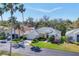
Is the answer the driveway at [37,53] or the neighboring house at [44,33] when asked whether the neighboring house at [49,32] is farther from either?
the driveway at [37,53]

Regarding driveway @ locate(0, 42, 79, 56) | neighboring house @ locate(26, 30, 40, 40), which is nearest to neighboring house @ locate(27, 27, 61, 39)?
neighboring house @ locate(26, 30, 40, 40)

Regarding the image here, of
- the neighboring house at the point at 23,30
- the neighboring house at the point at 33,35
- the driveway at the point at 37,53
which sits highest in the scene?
the neighboring house at the point at 23,30

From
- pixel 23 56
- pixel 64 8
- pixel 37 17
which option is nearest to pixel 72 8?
pixel 64 8

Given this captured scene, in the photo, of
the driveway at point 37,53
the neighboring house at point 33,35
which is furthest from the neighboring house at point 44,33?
the driveway at point 37,53

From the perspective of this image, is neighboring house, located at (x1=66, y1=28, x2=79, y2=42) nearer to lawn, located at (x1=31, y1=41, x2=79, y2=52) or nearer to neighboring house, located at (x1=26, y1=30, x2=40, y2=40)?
lawn, located at (x1=31, y1=41, x2=79, y2=52)

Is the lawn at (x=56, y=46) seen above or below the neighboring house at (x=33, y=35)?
below

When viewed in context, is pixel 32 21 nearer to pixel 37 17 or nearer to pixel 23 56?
pixel 37 17

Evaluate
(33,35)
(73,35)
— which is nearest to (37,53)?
(33,35)

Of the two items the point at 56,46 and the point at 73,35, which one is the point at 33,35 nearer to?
the point at 56,46
